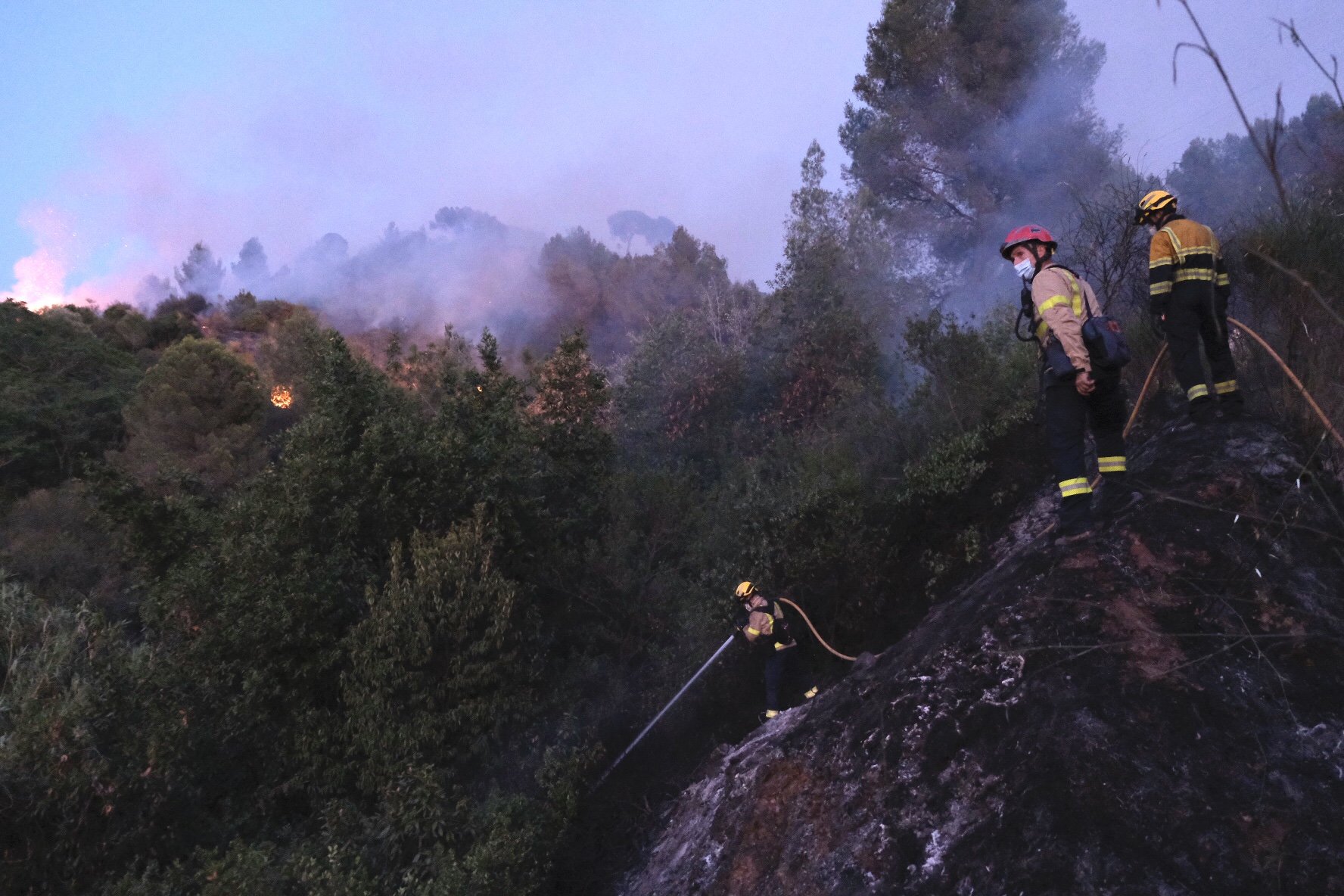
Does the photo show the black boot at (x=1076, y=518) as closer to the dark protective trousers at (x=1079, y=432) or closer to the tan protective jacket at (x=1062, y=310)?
the dark protective trousers at (x=1079, y=432)

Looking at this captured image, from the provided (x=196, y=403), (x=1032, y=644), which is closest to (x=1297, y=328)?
(x=1032, y=644)

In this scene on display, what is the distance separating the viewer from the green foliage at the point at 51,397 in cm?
2711

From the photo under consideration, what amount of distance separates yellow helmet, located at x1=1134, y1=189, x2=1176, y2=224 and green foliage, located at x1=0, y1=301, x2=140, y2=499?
1108 inches

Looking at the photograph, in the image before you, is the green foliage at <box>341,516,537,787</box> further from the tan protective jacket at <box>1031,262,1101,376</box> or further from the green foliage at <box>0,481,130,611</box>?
the green foliage at <box>0,481,130,611</box>

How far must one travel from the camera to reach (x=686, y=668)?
1058 cm

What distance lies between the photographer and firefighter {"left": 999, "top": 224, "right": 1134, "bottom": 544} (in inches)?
221

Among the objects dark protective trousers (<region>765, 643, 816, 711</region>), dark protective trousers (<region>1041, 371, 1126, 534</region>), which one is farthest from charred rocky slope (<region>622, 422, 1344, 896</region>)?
dark protective trousers (<region>765, 643, 816, 711</region>)

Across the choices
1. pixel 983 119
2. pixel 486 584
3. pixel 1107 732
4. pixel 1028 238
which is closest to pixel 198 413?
pixel 486 584

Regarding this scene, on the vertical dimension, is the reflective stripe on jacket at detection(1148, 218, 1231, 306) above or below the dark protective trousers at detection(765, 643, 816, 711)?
above

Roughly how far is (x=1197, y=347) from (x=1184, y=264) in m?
0.60

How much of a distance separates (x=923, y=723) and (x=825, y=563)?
191 inches

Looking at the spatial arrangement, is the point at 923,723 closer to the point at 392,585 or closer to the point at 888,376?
the point at 392,585

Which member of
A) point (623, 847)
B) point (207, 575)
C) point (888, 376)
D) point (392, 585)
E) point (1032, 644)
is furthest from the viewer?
point (888, 376)

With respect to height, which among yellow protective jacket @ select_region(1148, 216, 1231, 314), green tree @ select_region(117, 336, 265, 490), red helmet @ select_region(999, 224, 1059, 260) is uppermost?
green tree @ select_region(117, 336, 265, 490)
